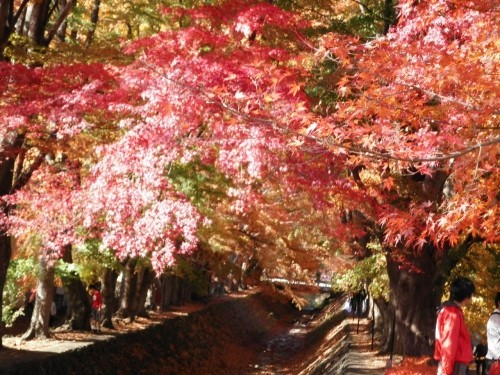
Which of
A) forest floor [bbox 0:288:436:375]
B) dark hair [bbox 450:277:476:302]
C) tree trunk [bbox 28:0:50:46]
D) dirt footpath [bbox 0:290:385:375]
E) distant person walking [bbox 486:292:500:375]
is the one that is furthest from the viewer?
dirt footpath [bbox 0:290:385:375]

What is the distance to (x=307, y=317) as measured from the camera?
6738 centimetres

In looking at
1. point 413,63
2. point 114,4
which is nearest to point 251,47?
point 413,63

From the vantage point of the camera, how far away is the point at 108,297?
28.7 m

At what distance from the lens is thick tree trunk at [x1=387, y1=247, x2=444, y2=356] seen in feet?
55.8

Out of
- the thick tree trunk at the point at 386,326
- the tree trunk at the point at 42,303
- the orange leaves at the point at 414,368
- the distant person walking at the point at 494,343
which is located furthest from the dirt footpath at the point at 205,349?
the distant person walking at the point at 494,343

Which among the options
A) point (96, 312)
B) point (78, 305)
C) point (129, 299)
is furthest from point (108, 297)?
point (129, 299)

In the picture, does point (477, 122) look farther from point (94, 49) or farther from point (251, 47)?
point (94, 49)

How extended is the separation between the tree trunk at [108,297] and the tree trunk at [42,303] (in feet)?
17.8

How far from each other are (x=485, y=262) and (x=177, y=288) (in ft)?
88.2

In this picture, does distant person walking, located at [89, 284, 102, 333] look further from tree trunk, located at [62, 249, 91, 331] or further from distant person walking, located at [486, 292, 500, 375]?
distant person walking, located at [486, 292, 500, 375]

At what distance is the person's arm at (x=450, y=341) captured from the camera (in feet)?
24.7

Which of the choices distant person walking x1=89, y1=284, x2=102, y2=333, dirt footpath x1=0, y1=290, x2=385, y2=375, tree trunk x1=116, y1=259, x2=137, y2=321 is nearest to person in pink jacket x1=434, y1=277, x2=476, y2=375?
A: dirt footpath x1=0, y1=290, x2=385, y2=375

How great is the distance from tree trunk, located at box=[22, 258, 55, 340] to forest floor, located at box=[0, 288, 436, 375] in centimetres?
36

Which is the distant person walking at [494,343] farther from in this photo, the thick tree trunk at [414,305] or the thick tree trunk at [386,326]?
the thick tree trunk at [386,326]
